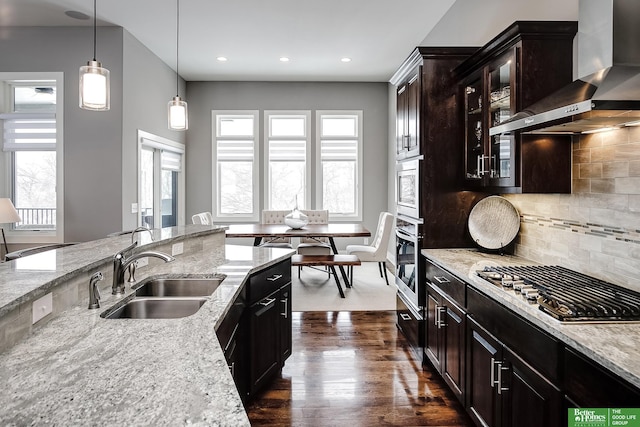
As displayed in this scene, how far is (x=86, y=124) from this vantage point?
15.4 ft

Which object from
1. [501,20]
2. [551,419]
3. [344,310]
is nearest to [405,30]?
[501,20]

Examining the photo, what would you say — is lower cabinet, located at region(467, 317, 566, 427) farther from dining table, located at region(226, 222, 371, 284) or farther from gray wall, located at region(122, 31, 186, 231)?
gray wall, located at region(122, 31, 186, 231)

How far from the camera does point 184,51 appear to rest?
18.7 ft

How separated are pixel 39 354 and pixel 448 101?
2.88 m

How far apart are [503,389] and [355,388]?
3.85 feet

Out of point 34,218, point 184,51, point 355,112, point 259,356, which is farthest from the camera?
point 355,112

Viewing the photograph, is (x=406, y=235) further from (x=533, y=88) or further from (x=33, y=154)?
(x=33, y=154)

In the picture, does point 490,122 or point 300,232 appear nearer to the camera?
point 490,122

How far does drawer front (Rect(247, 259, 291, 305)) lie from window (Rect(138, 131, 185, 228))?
314cm

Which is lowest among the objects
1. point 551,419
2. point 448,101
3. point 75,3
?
point 551,419

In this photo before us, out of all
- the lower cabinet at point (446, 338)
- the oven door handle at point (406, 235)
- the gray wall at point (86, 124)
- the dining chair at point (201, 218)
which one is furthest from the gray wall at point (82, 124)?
the lower cabinet at point (446, 338)

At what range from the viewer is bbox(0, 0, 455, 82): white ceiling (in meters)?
4.23

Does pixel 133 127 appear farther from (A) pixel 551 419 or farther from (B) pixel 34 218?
(A) pixel 551 419

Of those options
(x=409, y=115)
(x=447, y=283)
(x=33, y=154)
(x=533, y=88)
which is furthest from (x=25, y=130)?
(x=533, y=88)
